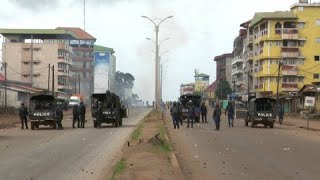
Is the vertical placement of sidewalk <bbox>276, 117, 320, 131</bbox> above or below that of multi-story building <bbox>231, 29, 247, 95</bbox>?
below

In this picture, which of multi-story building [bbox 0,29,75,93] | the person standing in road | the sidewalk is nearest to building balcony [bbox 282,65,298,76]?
the sidewalk

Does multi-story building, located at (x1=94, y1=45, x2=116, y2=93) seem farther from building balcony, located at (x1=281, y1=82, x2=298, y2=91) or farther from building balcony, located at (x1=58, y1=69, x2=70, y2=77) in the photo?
building balcony, located at (x1=281, y1=82, x2=298, y2=91)

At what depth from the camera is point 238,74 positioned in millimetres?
128250

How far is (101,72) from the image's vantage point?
155875 millimetres

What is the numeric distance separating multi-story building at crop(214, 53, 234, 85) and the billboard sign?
33.3 metres

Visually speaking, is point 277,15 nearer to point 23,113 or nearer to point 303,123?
point 303,123

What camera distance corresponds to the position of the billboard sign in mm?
152900

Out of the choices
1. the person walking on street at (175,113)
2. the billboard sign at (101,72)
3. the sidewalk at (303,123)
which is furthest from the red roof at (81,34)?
the person walking on street at (175,113)

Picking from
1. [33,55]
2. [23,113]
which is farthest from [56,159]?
[33,55]

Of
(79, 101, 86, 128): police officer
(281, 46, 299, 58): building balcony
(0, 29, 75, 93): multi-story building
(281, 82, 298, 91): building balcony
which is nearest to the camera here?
(79, 101, 86, 128): police officer

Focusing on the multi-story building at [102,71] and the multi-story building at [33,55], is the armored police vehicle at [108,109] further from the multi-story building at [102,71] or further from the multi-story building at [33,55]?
the multi-story building at [102,71]

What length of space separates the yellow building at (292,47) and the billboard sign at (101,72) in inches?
2592

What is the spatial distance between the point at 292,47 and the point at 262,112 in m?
51.6

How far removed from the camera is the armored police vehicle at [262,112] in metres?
41.8
